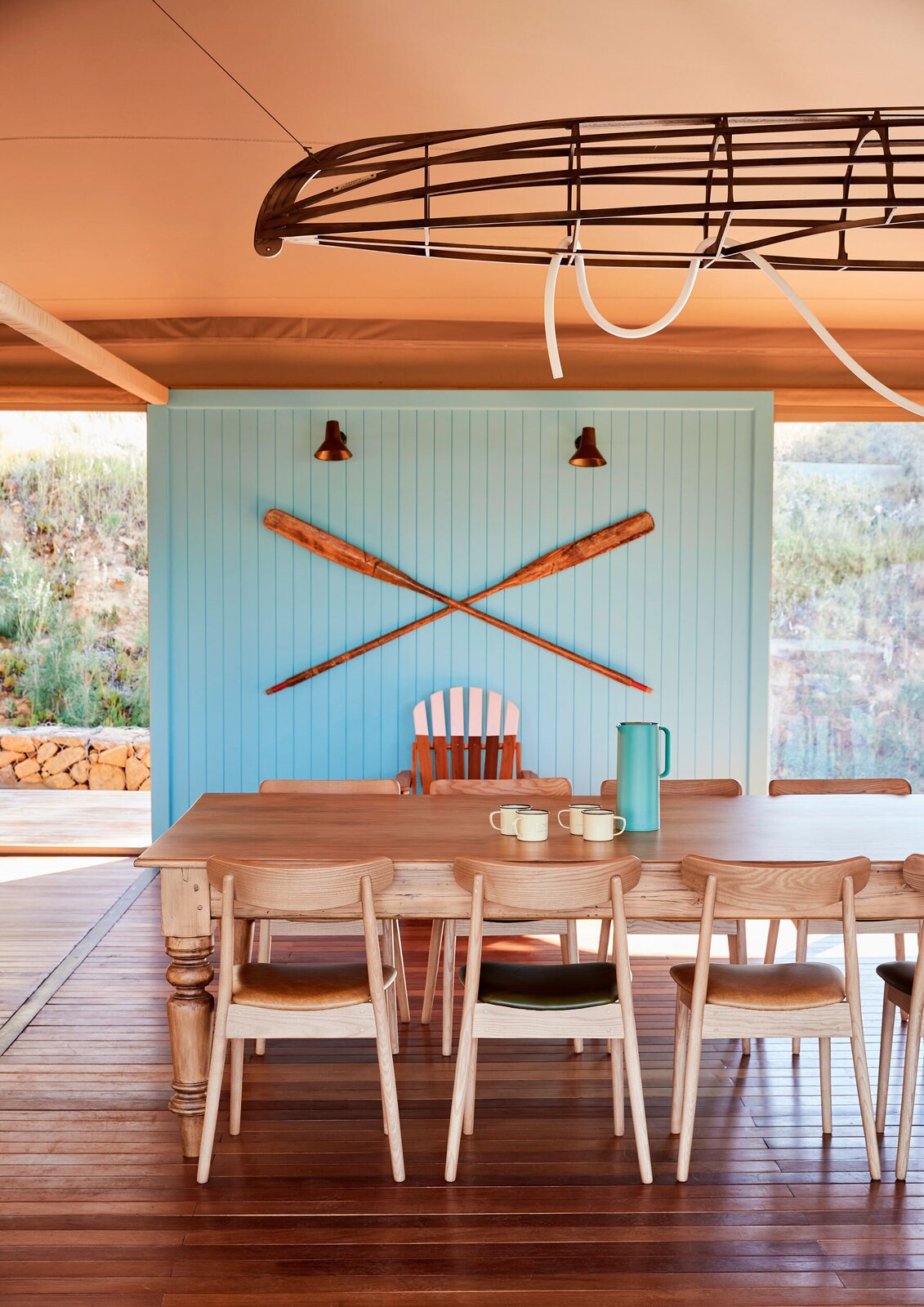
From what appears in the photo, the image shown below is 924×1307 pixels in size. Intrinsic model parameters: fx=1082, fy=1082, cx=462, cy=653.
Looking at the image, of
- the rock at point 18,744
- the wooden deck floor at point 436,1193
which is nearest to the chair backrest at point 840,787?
the wooden deck floor at point 436,1193

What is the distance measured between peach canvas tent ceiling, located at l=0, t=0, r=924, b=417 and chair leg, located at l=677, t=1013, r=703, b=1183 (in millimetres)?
2749

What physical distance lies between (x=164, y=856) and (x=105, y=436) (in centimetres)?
412

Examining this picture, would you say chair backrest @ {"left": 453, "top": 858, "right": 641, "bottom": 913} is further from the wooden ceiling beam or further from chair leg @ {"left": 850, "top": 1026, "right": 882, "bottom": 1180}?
the wooden ceiling beam

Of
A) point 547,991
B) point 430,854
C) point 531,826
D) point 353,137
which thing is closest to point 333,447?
point 353,137

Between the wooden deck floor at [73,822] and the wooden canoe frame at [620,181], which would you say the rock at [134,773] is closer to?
the wooden deck floor at [73,822]

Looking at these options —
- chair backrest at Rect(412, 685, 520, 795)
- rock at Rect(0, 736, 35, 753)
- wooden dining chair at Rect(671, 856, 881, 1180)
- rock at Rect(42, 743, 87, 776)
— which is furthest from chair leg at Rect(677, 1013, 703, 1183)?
rock at Rect(0, 736, 35, 753)

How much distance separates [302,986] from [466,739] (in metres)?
3.02

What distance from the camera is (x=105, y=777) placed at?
6.16 metres

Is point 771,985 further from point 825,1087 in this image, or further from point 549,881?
point 549,881

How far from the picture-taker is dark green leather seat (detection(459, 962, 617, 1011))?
264 centimetres

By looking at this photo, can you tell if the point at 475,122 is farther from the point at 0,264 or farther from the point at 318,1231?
the point at 318,1231

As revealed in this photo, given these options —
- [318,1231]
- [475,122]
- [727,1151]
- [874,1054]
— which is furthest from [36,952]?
[475,122]

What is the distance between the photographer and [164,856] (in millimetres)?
2660

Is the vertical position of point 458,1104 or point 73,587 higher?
point 73,587
